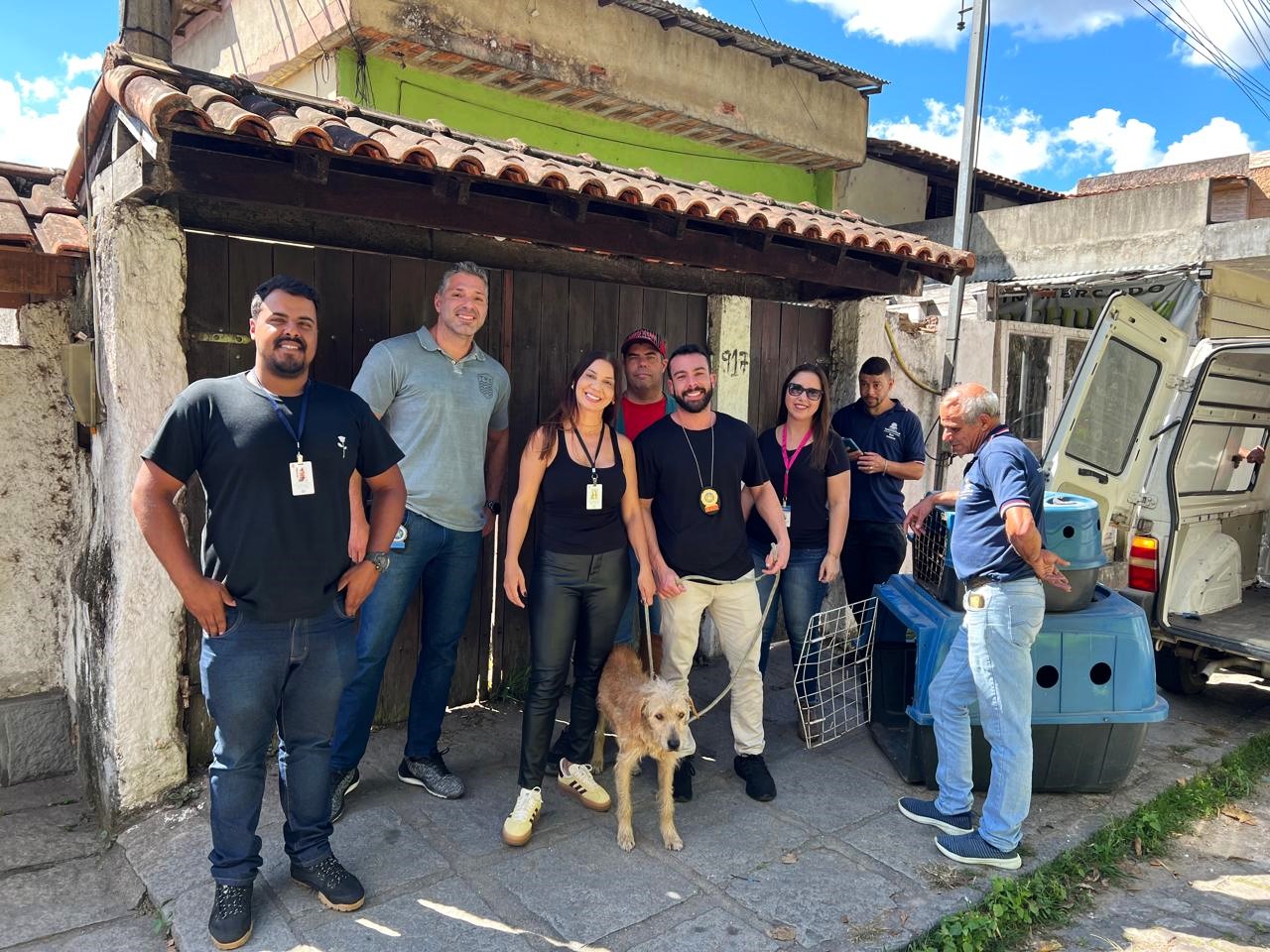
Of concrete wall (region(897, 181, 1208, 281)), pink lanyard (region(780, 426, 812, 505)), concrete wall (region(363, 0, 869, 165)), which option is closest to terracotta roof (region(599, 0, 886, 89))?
concrete wall (region(363, 0, 869, 165))

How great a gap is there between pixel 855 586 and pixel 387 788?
2730 mm

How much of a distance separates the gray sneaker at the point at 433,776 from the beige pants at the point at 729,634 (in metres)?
1.05

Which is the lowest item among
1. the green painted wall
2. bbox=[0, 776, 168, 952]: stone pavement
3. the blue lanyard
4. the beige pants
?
bbox=[0, 776, 168, 952]: stone pavement

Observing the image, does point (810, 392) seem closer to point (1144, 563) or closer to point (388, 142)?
point (388, 142)

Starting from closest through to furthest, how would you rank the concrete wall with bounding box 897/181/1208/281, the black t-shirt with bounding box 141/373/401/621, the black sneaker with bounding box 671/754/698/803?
the black t-shirt with bounding box 141/373/401/621
the black sneaker with bounding box 671/754/698/803
the concrete wall with bounding box 897/181/1208/281

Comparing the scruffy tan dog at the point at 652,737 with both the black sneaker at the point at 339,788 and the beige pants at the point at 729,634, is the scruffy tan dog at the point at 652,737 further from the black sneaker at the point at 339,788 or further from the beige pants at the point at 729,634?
the black sneaker at the point at 339,788

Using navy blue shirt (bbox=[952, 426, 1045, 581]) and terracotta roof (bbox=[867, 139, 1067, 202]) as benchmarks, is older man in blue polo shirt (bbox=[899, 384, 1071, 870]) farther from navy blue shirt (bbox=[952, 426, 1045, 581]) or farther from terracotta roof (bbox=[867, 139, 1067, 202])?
terracotta roof (bbox=[867, 139, 1067, 202])

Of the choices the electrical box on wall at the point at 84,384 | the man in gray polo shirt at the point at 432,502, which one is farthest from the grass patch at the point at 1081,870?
the electrical box on wall at the point at 84,384

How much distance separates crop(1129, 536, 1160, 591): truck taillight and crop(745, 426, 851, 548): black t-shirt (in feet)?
7.56

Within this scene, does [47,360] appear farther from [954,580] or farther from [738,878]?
[954,580]

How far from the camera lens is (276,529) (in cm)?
274

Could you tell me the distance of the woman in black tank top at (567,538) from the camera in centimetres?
349

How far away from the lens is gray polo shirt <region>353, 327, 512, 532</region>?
3559mm

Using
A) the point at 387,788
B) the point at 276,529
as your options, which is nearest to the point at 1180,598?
the point at 387,788
